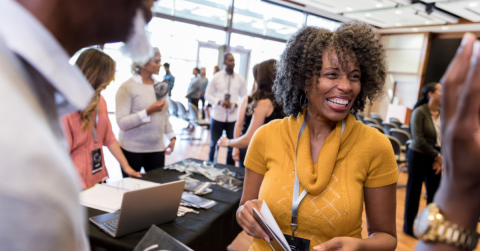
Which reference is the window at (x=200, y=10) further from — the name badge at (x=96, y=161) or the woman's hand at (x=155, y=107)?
the name badge at (x=96, y=161)

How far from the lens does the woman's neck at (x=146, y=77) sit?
2629 mm

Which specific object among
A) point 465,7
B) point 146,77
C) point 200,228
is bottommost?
point 200,228

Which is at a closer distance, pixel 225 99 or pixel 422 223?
pixel 422 223

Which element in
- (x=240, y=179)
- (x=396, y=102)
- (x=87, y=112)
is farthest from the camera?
(x=396, y=102)

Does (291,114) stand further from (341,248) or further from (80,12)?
(80,12)

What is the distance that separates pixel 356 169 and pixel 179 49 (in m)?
8.39

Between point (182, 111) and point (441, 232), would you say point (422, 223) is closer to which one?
point (441, 232)

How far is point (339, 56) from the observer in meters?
1.24

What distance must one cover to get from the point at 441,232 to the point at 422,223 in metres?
0.03

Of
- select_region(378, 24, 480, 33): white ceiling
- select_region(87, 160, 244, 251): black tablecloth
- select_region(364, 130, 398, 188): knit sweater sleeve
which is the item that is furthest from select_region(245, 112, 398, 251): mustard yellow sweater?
select_region(378, 24, 480, 33): white ceiling

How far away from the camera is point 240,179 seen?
2355 millimetres

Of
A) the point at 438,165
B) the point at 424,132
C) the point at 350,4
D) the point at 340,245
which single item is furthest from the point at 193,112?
the point at 340,245

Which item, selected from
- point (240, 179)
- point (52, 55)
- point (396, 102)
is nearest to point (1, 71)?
point (52, 55)

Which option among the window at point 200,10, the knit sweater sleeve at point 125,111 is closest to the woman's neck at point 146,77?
the knit sweater sleeve at point 125,111
